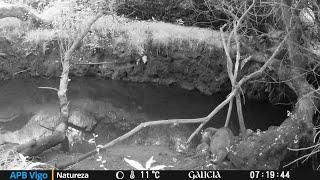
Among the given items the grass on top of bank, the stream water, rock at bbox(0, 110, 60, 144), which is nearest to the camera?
rock at bbox(0, 110, 60, 144)

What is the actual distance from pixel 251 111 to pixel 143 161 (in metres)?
4.16

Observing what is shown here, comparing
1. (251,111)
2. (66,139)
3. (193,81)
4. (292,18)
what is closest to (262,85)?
(251,111)

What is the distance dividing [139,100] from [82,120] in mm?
1938

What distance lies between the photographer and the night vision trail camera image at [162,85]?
25.0ft

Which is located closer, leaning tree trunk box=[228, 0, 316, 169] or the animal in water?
leaning tree trunk box=[228, 0, 316, 169]

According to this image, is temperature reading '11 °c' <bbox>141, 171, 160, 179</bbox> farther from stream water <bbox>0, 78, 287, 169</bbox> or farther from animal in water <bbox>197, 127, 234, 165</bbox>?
stream water <bbox>0, 78, 287, 169</bbox>

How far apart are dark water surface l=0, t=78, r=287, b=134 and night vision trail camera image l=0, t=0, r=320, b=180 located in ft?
0.09

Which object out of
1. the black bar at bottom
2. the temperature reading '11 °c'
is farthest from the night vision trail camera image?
the temperature reading '11 °c'

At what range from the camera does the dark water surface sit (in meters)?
10.5

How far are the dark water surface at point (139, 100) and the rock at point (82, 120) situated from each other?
0.95m

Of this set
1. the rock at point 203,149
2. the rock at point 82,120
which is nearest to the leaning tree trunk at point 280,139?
the rock at point 203,149
